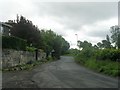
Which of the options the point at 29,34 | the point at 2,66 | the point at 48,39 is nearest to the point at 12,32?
the point at 29,34

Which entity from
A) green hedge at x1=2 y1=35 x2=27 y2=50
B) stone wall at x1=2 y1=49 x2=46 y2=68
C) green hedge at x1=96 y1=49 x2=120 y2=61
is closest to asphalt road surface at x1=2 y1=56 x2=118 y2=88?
stone wall at x1=2 y1=49 x2=46 y2=68

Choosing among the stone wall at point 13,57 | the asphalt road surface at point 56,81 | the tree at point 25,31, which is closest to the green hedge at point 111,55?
the asphalt road surface at point 56,81

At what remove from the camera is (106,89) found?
12.8 m

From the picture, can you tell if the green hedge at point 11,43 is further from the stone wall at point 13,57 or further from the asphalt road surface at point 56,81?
the asphalt road surface at point 56,81

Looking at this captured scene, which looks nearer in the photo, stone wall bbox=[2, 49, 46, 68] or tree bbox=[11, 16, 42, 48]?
stone wall bbox=[2, 49, 46, 68]

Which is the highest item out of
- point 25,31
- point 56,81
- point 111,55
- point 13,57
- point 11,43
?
point 25,31

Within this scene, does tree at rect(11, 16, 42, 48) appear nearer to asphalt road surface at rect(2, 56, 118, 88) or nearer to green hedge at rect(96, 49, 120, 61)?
green hedge at rect(96, 49, 120, 61)

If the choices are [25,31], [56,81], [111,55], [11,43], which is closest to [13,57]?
[11,43]

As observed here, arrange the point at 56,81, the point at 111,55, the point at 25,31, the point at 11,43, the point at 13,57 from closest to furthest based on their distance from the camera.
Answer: the point at 56,81
the point at 13,57
the point at 11,43
the point at 111,55
the point at 25,31

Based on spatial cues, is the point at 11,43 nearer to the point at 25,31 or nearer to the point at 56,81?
the point at 56,81

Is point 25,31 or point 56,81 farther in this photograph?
point 25,31

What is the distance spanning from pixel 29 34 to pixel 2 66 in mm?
19428

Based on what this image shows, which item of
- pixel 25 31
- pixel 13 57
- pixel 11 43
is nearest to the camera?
pixel 13 57

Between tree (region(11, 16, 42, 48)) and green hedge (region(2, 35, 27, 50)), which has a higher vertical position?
tree (region(11, 16, 42, 48))
